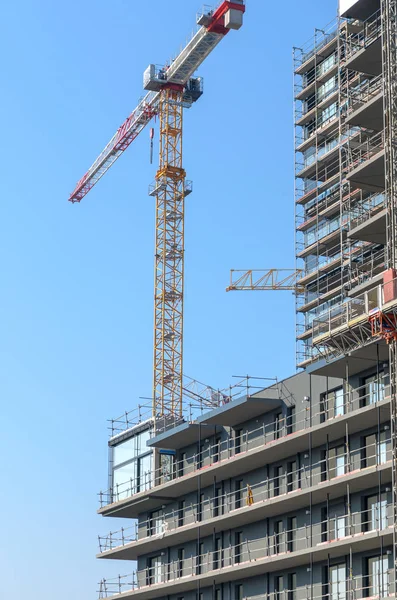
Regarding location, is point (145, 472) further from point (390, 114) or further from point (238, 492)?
point (390, 114)

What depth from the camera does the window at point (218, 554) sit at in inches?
2543

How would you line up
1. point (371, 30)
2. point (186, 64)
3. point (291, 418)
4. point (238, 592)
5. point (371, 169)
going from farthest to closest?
point (186, 64)
point (238, 592)
point (371, 30)
point (291, 418)
point (371, 169)

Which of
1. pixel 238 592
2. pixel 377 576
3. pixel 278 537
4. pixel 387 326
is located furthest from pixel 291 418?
pixel 377 576

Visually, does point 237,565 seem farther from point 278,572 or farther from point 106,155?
point 106,155

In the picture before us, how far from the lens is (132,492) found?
76.9m

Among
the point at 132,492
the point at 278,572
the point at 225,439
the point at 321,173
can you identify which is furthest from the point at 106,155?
the point at 278,572

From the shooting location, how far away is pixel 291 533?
58.8 meters

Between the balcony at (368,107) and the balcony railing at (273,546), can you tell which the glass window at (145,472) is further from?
the balcony at (368,107)

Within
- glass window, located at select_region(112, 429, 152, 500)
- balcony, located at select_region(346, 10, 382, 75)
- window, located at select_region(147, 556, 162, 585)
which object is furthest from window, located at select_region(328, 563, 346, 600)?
balcony, located at select_region(346, 10, 382, 75)

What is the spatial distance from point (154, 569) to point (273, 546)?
14644 mm

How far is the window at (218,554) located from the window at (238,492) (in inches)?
102

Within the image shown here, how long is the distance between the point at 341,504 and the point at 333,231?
144ft

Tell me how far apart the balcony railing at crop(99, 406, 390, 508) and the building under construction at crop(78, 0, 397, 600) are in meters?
0.09

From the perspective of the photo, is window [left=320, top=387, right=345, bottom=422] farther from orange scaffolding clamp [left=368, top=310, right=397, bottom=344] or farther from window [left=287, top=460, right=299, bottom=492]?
orange scaffolding clamp [left=368, top=310, right=397, bottom=344]
